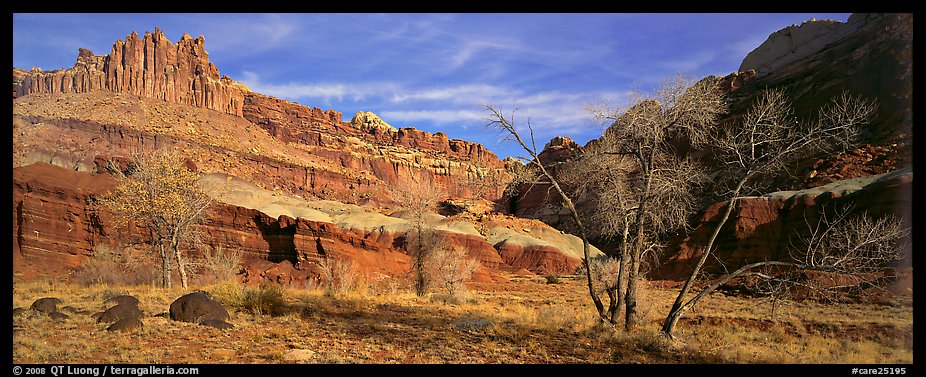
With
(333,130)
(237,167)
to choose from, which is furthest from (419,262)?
(333,130)

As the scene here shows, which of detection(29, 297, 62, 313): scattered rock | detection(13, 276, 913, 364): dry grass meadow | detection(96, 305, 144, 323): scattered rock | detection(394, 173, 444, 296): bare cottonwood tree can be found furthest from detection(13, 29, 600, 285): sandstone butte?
detection(29, 297, 62, 313): scattered rock

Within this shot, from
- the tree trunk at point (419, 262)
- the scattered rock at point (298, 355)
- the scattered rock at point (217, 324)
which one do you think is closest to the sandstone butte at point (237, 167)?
the tree trunk at point (419, 262)

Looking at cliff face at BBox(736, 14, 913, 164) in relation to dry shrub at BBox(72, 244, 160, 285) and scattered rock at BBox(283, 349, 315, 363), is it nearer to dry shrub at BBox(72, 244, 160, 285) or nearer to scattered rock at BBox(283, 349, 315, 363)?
scattered rock at BBox(283, 349, 315, 363)

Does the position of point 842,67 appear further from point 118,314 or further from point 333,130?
point 333,130

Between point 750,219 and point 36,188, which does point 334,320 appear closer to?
point 36,188

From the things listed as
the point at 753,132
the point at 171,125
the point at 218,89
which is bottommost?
the point at 753,132

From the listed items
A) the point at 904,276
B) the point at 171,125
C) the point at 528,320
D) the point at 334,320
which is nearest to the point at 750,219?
the point at 904,276

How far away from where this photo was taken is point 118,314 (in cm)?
1032

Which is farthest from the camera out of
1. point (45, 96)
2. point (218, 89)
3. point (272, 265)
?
point (218, 89)

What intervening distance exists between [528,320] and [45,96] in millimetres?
131885

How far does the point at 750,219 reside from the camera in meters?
39.4

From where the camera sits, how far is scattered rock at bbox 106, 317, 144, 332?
9.44 metres

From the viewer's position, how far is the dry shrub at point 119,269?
22.8 meters

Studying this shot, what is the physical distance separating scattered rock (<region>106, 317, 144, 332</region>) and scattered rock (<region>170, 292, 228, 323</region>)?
1.01 m
